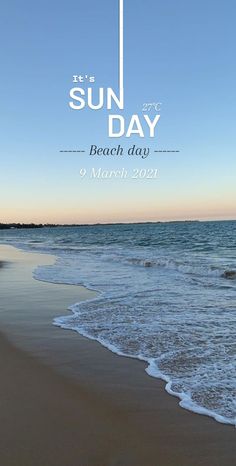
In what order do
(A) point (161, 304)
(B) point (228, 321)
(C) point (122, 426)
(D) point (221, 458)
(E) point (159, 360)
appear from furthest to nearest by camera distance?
(A) point (161, 304)
(B) point (228, 321)
(E) point (159, 360)
(C) point (122, 426)
(D) point (221, 458)

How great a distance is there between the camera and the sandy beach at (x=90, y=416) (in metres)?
3.36

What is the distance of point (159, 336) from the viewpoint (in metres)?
6.97

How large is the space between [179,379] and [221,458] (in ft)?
5.58

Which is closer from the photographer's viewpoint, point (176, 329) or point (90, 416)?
point (90, 416)

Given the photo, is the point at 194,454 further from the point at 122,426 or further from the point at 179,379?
the point at 179,379

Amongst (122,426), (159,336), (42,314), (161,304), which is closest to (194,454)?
(122,426)

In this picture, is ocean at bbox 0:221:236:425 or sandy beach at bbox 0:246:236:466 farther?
ocean at bbox 0:221:236:425

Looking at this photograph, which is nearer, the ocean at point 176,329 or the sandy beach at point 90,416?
the sandy beach at point 90,416

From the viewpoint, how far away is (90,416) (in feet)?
13.4

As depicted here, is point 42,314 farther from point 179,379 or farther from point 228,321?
point 179,379

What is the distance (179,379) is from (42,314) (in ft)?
13.6

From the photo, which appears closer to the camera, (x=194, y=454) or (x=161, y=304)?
(x=194, y=454)

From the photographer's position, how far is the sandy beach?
3.36 metres

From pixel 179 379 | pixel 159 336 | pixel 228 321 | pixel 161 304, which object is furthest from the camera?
pixel 161 304
